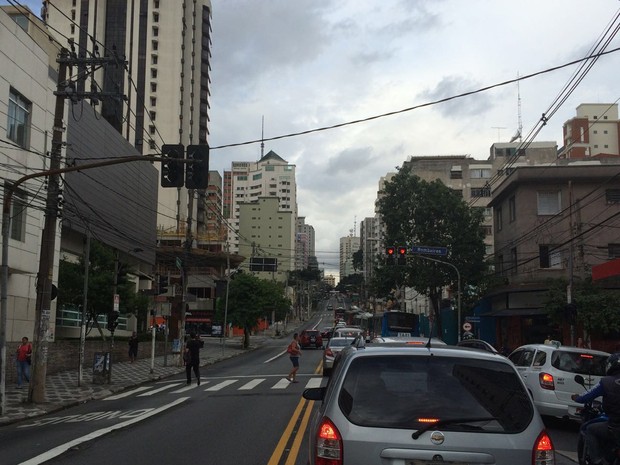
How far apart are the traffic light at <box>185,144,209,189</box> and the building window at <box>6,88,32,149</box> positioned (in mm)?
13333

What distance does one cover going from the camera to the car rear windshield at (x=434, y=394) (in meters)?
4.48

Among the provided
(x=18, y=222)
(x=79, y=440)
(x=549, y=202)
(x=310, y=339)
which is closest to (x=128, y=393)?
(x=18, y=222)

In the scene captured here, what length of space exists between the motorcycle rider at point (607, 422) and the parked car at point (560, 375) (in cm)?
479

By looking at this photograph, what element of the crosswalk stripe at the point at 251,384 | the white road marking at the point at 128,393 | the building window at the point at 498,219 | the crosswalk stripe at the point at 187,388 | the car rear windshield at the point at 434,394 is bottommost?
the white road marking at the point at 128,393

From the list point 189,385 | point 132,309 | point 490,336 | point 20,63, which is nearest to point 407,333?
point 490,336

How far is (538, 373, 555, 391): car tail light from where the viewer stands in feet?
41.2

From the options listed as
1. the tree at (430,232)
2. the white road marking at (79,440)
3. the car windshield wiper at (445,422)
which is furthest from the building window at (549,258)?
the car windshield wiper at (445,422)

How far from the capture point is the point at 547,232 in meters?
38.8

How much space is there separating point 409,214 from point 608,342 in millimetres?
18629

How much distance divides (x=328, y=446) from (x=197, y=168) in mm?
10319

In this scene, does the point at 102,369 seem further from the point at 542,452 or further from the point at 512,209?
the point at 512,209

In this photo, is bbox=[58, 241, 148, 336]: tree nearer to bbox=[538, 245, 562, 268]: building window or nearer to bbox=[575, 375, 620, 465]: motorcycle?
bbox=[538, 245, 562, 268]: building window

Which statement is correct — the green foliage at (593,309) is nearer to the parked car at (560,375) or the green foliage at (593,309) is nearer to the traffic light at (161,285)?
the parked car at (560,375)

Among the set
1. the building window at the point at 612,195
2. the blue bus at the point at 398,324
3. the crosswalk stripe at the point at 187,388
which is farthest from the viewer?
the blue bus at the point at 398,324
